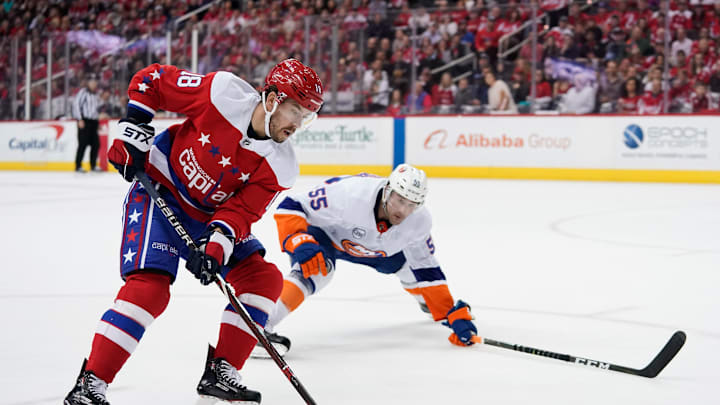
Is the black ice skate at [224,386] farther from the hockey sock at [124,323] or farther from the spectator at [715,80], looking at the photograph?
the spectator at [715,80]

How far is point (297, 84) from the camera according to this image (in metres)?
2.59

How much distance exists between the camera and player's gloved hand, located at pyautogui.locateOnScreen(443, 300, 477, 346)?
341 cm

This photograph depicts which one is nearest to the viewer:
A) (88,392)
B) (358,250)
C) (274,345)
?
(88,392)

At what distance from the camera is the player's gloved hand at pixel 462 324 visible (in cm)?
341

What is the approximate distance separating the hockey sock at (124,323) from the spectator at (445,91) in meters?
10.4

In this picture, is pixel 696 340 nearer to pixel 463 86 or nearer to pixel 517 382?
pixel 517 382

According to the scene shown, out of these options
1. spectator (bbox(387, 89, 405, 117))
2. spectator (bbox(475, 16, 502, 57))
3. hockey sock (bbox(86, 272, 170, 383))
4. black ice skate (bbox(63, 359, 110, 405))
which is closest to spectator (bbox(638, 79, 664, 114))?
spectator (bbox(475, 16, 502, 57))

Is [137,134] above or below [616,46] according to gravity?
below

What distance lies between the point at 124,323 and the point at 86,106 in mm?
12194

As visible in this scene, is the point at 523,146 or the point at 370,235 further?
the point at 523,146

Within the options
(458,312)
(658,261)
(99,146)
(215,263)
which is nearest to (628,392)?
(458,312)

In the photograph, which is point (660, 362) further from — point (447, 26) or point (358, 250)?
point (447, 26)

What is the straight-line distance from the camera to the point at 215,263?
2496 millimetres

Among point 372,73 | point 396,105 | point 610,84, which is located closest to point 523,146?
point 610,84
